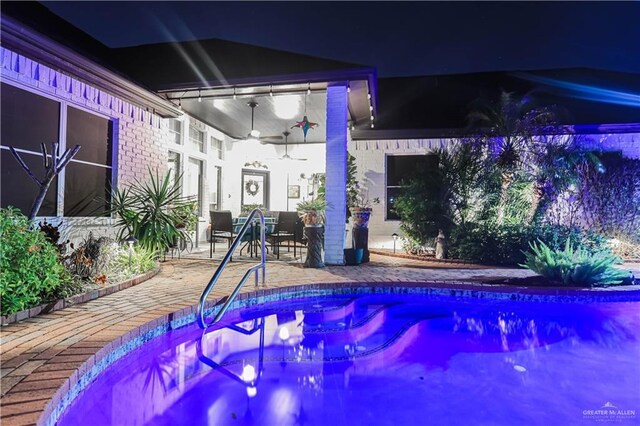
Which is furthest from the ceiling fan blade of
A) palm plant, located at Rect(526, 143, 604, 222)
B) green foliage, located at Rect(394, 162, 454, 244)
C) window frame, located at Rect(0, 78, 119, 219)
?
palm plant, located at Rect(526, 143, 604, 222)

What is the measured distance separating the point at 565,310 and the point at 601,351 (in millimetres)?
1142

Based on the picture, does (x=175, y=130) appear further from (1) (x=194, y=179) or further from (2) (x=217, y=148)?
(2) (x=217, y=148)

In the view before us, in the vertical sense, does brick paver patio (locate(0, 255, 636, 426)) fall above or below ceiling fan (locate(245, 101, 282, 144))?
below

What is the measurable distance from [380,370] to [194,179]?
26.2 ft

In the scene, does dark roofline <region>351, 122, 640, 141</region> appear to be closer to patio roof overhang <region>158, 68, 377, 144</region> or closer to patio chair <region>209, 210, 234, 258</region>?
patio roof overhang <region>158, 68, 377, 144</region>

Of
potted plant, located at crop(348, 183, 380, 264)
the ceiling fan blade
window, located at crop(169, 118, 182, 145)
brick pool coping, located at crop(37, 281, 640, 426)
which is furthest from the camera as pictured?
the ceiling fan blade

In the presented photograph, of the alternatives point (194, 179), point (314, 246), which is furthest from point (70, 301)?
point (194, 179)

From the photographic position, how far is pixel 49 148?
5.30 metres

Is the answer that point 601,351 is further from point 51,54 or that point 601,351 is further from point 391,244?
point 51,54

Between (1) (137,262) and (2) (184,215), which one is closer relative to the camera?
(1) (137,262)

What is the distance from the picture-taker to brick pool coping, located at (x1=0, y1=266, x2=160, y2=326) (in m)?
3.08

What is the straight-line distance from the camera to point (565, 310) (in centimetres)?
491

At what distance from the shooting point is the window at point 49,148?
472 centimetres

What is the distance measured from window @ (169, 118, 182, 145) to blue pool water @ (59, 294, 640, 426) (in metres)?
5.82
